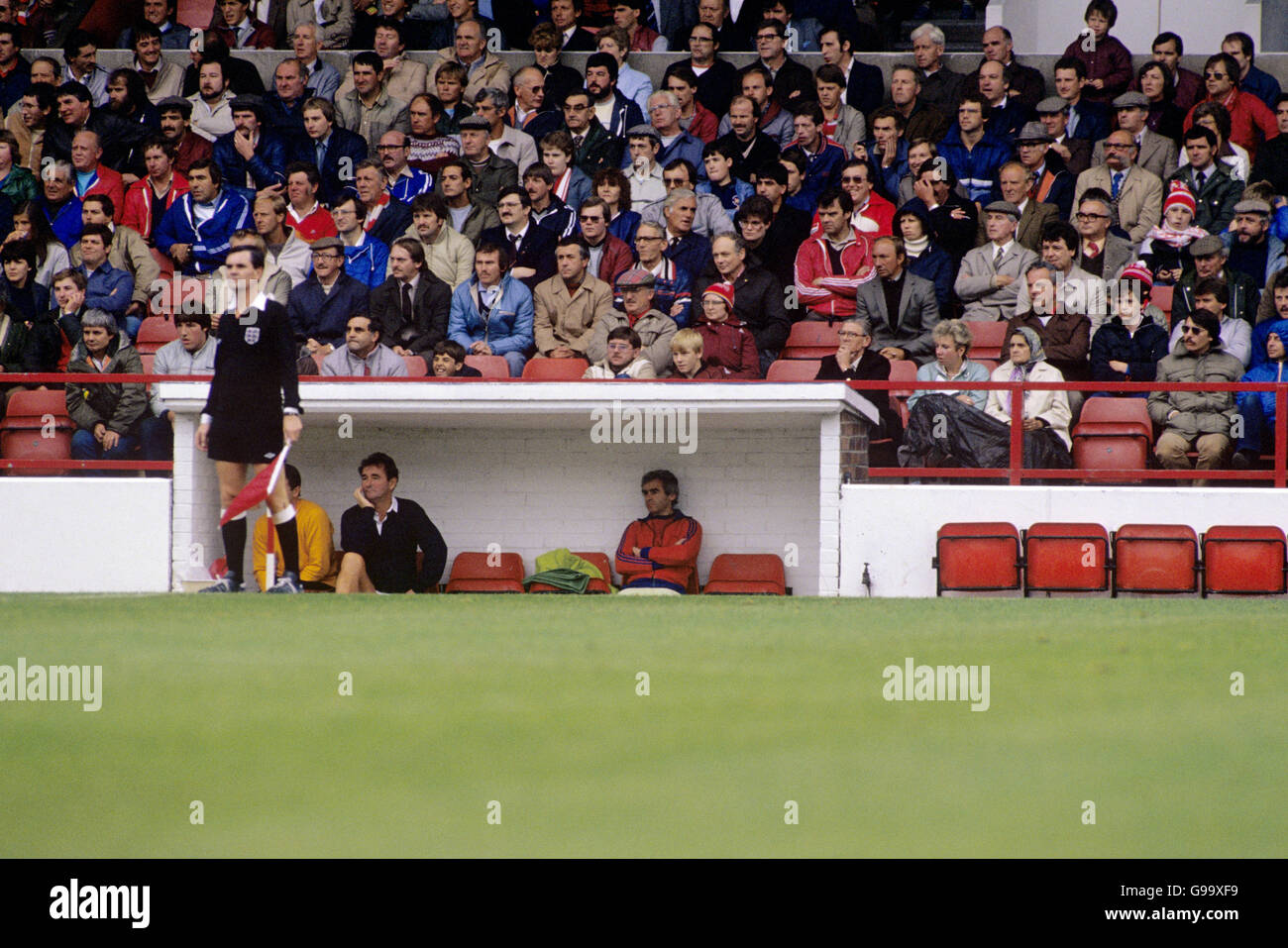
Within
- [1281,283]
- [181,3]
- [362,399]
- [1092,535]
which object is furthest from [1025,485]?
[181,3]

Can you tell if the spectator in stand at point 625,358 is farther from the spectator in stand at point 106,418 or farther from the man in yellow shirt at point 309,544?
the spectator in stand at point 106,418

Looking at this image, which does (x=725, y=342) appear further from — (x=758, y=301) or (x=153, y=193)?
(x=153, y=193)

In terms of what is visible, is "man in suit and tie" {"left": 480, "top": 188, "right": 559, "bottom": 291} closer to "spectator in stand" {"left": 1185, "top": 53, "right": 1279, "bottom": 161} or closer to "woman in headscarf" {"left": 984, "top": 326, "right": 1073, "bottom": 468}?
"woman in headscarf" {"left": 984, "top": 326, "right": 1073, "bottom": 468}

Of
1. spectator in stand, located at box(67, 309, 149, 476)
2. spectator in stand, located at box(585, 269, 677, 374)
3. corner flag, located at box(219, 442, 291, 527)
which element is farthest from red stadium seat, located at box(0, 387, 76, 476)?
spectator in stand, located at box(585, 269, 677, 374)

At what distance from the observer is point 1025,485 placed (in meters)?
10.8

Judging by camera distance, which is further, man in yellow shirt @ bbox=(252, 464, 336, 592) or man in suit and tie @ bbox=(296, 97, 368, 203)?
man in suit and tie @ bbox=(296, 97, 368, 203)

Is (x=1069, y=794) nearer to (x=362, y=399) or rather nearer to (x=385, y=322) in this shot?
(x=362, y=399)

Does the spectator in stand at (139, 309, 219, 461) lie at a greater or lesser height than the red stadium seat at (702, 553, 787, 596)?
greater

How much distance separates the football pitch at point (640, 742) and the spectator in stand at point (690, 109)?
8381 mm

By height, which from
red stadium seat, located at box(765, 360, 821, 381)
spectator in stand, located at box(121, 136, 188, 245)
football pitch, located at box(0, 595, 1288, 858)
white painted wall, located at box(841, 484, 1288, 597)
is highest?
spectator in stand, located at box(121, 136, 188, 245)

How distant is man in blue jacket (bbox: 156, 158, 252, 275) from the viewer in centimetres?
1370

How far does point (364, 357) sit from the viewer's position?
11.6 m

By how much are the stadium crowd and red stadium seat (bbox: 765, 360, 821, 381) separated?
16 centimetres

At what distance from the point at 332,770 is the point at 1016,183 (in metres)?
9.87
